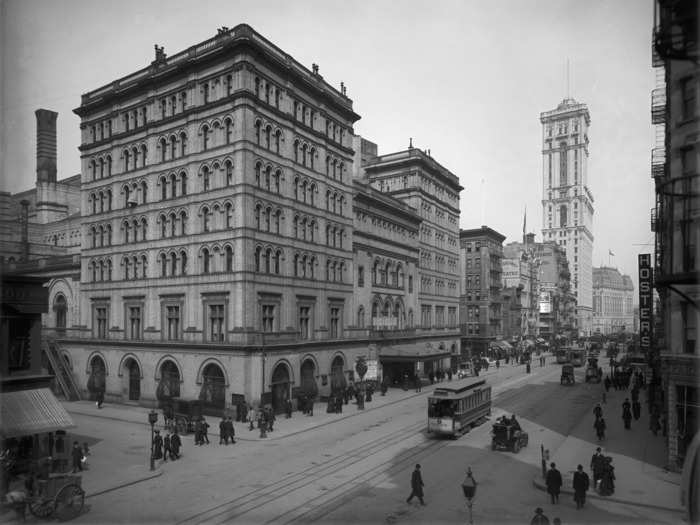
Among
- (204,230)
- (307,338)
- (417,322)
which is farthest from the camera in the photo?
(417,322)

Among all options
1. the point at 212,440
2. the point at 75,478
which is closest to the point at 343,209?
the point at 212,440

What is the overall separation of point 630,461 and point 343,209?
30523 mm

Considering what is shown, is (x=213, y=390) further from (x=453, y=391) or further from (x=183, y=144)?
(x=183, y=144)

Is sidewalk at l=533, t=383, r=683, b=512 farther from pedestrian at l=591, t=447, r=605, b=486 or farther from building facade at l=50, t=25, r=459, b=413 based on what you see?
building facade at l=50, t=25, r=459, b=413

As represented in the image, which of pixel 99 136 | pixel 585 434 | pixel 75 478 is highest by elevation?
pixel 99 136

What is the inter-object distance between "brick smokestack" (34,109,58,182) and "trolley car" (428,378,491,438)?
168 feet

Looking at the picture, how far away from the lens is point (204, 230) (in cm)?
4025

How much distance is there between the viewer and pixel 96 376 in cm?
4691

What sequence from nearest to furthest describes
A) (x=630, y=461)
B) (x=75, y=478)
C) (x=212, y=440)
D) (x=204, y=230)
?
(x=75, y=478) < (x=630, y=461) < (x=212, y=440) < (x=204, y=230)

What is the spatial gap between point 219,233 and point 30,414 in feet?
58.3

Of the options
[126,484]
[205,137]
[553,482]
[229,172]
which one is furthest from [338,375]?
[553,482]

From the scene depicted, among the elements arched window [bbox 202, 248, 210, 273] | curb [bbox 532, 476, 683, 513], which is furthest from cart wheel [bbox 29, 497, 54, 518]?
arched window [bbox 202, 248, 210, 273]

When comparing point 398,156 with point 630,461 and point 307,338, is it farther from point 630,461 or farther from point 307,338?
point 630,461

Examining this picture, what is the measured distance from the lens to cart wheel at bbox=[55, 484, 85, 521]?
18672 mm
